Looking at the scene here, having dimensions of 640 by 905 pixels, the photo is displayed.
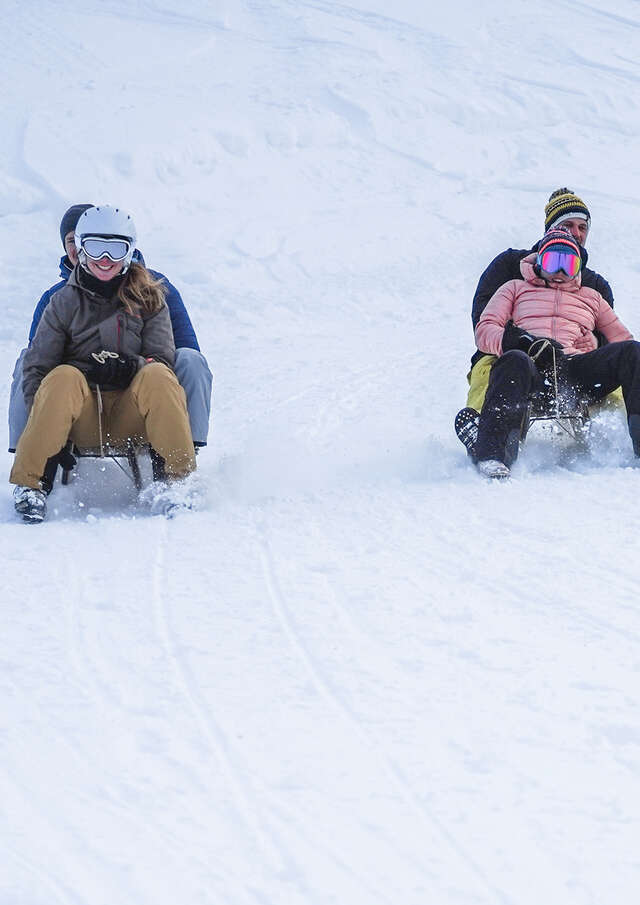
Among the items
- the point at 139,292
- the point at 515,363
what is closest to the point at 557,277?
the point at 515,363

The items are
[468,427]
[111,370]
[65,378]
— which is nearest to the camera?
[65,378]

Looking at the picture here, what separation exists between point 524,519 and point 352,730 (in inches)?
73.8

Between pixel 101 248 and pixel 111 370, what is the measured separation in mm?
511

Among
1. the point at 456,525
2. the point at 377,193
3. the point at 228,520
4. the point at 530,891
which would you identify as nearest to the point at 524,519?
the point at 456,525

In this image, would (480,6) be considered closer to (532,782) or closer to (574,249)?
(574,249)

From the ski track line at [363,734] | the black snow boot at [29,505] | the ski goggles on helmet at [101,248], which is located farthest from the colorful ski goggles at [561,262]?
the black snow boot at [29,505]

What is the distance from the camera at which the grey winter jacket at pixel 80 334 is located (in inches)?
173

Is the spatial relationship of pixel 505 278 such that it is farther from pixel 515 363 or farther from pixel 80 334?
pixel 80 334

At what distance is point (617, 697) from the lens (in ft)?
7.73

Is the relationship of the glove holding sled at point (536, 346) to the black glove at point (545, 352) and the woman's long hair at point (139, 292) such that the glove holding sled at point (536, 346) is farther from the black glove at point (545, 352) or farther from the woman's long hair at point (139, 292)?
the woman's long hair at point (139, 292)

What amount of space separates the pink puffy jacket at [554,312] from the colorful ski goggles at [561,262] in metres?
0.11

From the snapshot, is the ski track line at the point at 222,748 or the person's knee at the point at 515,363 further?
A: the person's knee at the point at 515,363

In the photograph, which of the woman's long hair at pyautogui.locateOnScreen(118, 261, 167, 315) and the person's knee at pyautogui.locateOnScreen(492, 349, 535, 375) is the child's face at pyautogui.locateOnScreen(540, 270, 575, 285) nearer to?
the person's knee at pyautogui.locateOnScreen(492, 349, 535, 375)

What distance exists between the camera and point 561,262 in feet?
17.3
